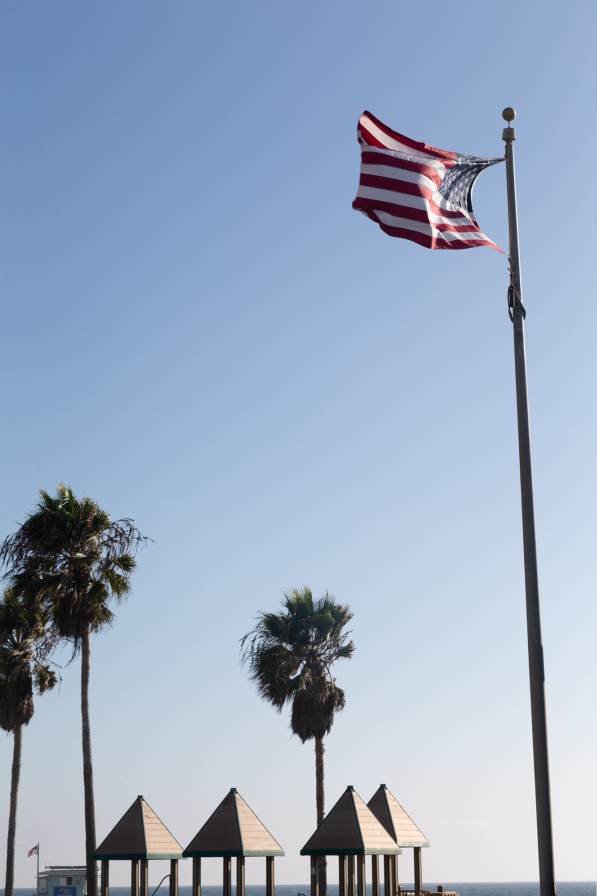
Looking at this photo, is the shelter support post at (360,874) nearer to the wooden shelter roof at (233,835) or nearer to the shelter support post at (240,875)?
the wooden shelter roof at (233,835)

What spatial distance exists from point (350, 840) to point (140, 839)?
6782 mm

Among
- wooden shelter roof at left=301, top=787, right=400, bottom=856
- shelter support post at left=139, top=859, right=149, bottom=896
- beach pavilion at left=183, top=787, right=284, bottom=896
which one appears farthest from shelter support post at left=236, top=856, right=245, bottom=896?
shelter support post at left=139, top=859, right=149, bottom=896

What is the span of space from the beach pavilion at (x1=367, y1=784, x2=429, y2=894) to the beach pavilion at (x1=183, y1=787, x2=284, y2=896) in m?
3.94

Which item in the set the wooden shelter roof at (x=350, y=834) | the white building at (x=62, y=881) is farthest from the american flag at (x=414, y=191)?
the white building at (x=62, y=881)

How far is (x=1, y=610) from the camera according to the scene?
49.1 m

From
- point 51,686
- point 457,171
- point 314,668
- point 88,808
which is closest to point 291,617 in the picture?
point 314,668

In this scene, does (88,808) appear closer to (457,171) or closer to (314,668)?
(314,668)

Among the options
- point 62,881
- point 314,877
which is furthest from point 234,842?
point 62,881

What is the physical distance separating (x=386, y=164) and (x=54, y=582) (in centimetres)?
2485

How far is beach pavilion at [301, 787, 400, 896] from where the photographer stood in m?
33.6

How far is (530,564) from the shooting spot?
16203 millimetres

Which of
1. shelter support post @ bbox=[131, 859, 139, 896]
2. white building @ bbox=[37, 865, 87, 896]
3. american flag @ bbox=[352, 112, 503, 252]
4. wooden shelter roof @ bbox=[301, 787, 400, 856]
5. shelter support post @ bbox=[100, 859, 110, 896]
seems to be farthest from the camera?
→ white building @ bbox=[37, 865, 87, 896]

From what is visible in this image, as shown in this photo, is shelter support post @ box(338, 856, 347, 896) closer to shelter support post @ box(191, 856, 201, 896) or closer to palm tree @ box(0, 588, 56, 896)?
shelter support post @ box(191, 856, 201, 896)

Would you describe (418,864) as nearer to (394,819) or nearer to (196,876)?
(394,819)
